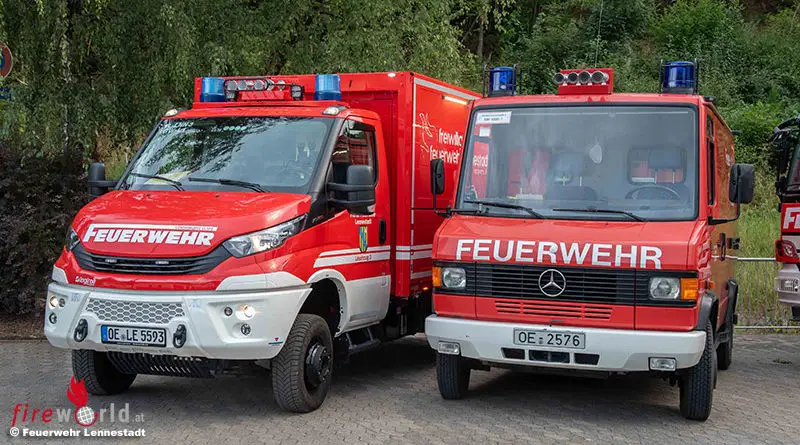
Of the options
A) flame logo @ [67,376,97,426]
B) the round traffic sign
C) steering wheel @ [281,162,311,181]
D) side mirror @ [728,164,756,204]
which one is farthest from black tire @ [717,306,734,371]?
the round traffic sign

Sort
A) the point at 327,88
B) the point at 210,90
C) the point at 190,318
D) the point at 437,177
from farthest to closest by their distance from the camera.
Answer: the point at 210,90 < the point at 327,88 < the point at 437,177 < the point at 190,318

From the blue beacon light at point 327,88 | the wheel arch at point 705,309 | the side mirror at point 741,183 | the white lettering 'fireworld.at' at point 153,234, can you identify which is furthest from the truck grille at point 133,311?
the side mirror at point 741,183

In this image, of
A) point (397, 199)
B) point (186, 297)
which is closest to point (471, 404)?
point (397, 199)

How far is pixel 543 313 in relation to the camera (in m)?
6.82

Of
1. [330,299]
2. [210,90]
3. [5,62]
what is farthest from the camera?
[5,62]

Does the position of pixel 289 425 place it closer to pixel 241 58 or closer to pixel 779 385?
pixel 779 385

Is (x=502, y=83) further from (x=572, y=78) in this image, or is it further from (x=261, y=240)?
(x=261, y=240)

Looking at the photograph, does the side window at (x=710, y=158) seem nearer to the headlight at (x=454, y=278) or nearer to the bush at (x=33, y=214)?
the headlight at (x=454, y=278)

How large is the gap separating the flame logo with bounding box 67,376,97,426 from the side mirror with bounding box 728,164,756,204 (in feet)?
17.8

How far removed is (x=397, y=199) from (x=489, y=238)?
1674 millimetres

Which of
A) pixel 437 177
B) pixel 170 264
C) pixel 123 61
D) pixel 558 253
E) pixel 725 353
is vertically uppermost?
pixel 123 61

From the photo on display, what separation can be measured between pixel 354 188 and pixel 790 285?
488 cm

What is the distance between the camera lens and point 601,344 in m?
6.56

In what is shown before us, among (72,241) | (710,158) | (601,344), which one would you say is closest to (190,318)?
(72,241)
